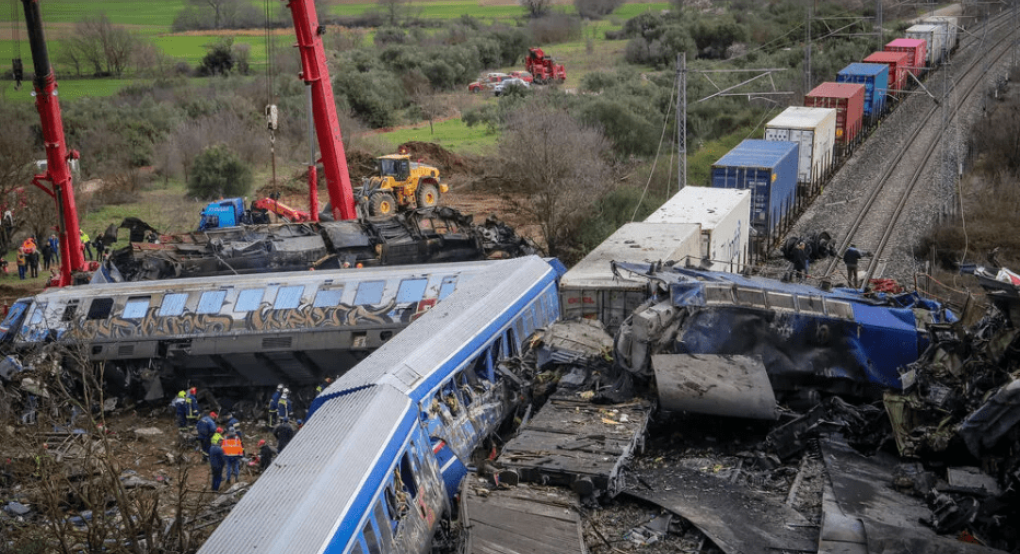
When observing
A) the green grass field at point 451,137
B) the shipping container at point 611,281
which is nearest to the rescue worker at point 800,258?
the shipping container at point 611,281

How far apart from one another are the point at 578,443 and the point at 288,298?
353 inches

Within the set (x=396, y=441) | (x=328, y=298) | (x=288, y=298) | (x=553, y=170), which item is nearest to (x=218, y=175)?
(x=553, y=170)

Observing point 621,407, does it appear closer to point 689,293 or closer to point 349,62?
point 689,293

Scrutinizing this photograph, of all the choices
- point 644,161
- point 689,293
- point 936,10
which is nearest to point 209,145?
point 644,161

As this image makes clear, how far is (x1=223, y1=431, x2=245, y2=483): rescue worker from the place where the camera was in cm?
1634

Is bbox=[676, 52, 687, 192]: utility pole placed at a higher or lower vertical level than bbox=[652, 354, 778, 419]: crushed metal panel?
higher

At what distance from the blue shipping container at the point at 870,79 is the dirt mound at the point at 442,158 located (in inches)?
681

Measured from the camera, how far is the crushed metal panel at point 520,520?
1083cm

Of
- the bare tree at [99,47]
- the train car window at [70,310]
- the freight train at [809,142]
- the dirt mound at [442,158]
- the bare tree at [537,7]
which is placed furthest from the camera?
the bare tree at [537,7]

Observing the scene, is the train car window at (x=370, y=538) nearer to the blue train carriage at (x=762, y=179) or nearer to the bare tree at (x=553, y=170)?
the blue train carriage at (x=762, y=179)

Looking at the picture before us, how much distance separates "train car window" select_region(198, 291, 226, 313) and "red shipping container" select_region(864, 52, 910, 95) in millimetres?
37062

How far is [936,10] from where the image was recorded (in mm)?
85625

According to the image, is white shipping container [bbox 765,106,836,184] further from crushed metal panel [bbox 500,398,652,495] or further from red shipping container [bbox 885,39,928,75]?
crushed metal panel [bbox 500,398,652,495]

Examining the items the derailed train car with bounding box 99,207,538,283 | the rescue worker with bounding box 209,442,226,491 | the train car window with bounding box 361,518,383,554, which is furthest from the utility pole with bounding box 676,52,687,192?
the train car window with bounding box 361,518,383,554
